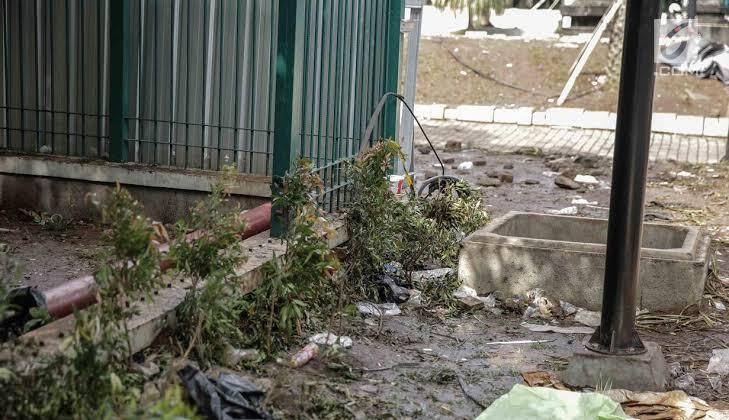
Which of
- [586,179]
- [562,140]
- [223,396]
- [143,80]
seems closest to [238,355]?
[223,396]

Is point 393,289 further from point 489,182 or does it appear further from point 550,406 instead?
point 489,182

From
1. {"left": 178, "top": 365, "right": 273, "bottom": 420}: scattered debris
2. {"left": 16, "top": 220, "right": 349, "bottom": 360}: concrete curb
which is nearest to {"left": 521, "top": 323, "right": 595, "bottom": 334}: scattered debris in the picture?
{"left": 16, "top": 220, "right": 349, "bottom": 360}: concrete curb

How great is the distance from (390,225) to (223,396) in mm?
2633

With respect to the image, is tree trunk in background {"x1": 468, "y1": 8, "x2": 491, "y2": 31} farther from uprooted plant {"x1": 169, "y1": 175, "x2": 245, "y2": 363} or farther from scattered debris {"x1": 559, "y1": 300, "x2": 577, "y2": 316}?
uprooted plant {"x1": 169, "y1": 175, "x2": 245, "y2": 363}

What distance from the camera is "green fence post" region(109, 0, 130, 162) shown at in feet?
22.6

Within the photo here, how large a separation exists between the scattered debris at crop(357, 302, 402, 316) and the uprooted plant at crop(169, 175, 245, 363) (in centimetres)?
163

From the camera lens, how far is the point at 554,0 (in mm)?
24281

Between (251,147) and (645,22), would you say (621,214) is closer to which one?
(645,22)

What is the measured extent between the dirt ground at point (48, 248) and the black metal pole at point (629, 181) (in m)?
2.73

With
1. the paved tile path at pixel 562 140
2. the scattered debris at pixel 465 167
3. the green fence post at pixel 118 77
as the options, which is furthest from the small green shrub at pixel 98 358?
the paved tile path at pixel 562 140

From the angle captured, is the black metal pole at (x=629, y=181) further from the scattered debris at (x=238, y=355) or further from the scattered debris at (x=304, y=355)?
the scattered debris at (x=238, y=355)

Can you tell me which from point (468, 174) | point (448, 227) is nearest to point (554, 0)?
point (468, 174)

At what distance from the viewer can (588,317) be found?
6266 millimetres

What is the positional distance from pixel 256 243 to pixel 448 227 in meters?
1.95
